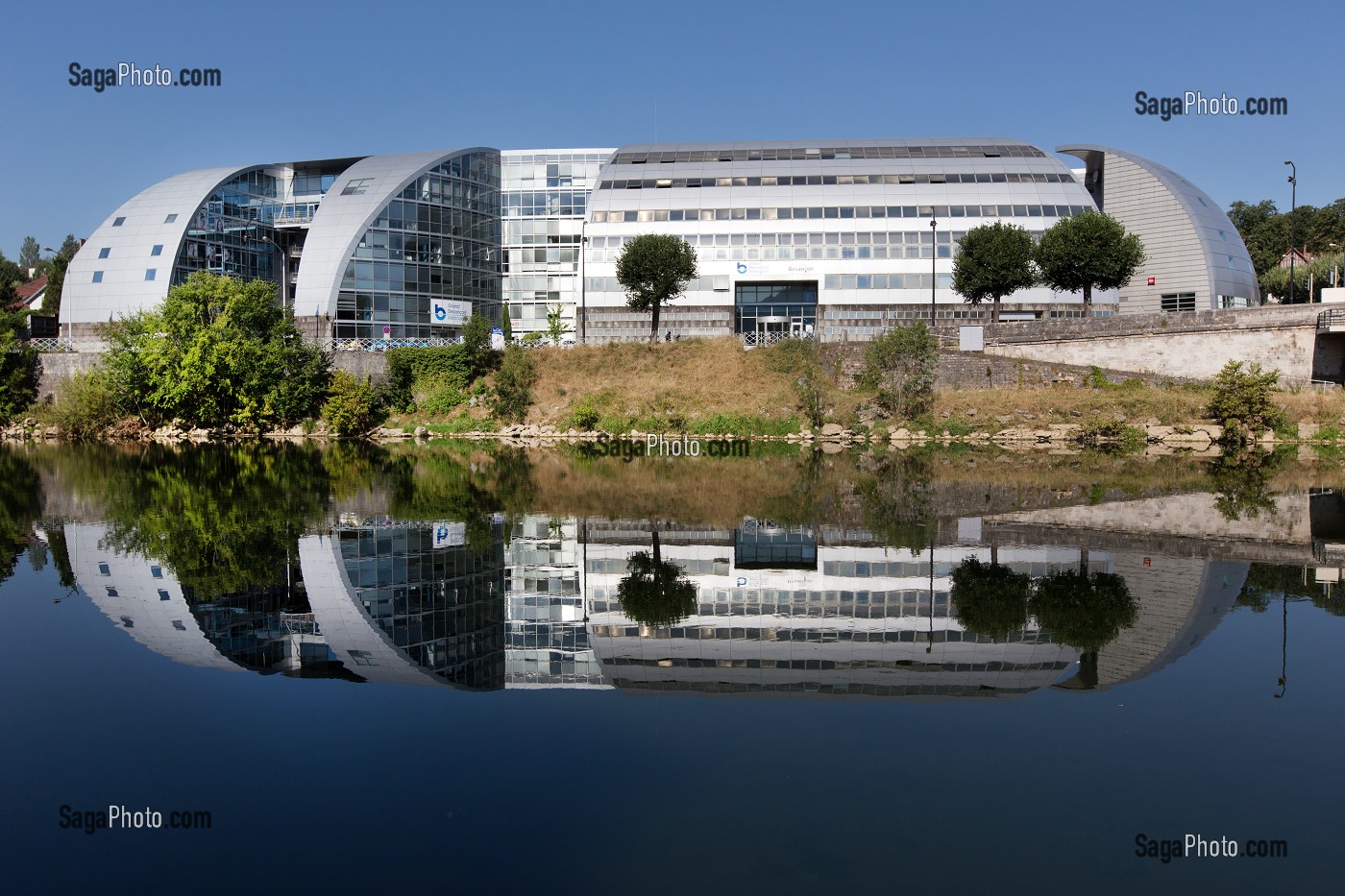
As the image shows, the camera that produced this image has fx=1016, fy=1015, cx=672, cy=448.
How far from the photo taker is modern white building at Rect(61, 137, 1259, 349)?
63.3 metres

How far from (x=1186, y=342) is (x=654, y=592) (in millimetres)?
46158

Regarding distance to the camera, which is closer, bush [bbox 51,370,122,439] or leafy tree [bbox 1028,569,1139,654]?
leafy tree [bbox 1028,569,1139,654]

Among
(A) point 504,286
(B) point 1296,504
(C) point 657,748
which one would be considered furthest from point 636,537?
(A) point 504,286

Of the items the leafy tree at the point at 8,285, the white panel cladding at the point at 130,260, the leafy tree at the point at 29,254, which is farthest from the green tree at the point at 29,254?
the white panel cladding at the point at 130,260

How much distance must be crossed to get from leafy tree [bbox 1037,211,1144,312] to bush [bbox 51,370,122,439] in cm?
5217

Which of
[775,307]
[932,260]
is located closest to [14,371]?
[775,307]

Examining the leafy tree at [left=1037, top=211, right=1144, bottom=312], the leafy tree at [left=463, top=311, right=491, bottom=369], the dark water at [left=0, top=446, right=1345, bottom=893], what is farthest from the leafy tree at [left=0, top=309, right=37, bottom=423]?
the leafy tree at [left=1037, top=211, right=1144, bottom=312]

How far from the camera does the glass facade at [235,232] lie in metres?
64.4

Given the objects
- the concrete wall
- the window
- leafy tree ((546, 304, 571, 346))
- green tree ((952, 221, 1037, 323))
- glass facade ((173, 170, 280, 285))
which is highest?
glass facade ((173, 170, 280, 285))

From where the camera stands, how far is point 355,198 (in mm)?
64938

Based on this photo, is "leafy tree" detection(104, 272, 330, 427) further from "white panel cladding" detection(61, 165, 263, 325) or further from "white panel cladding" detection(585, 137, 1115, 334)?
"white panel cladding" detection(585, 137, 1115, 334)

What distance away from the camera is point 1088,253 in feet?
188

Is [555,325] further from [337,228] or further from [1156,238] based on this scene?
[1156,238]

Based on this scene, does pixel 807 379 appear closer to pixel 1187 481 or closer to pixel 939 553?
pixel 1187 481
